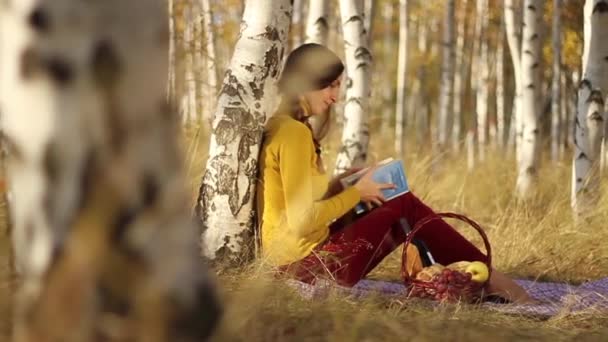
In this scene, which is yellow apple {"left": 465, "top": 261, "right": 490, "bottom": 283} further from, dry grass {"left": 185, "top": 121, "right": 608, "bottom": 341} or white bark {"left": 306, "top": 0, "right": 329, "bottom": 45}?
white bark {"left": 306, "top": 0, "right": 329, "bottom": 45}

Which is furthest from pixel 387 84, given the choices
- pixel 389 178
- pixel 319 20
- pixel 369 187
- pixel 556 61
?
pixel 369 187

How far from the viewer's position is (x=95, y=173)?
1.77 metres

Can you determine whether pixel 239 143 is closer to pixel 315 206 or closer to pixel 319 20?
pixel 315 206

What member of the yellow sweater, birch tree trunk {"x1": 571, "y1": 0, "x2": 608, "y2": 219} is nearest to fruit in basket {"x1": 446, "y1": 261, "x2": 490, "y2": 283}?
the yellow sweater

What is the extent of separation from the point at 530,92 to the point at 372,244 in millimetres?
5113

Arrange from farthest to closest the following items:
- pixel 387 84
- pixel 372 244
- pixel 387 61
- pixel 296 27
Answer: pixel 387 84, pixel 387 61, pixel 296 27, pixel 372 244

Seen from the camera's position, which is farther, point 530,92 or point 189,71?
point 189,71

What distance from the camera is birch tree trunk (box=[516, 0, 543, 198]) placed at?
883cm

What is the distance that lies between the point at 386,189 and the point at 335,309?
4.09 ft

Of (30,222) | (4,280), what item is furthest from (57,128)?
(4,280)

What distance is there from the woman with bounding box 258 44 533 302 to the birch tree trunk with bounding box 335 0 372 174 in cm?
291

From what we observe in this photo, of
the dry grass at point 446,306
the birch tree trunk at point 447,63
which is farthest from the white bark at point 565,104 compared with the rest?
the dry grass at point 446,306

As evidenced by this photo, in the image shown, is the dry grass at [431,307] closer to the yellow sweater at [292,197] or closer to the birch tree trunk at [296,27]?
the yellow sweater at [292,197]

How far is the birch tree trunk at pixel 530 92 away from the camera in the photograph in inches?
348
